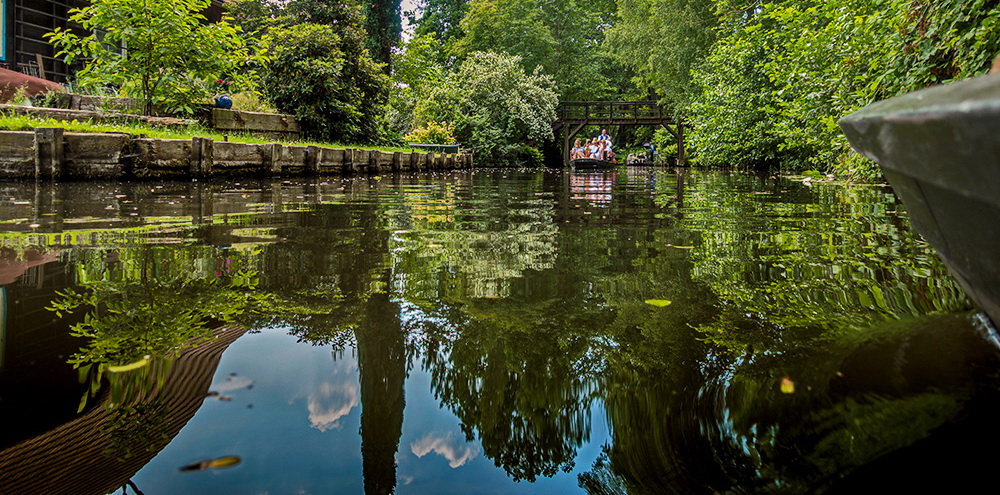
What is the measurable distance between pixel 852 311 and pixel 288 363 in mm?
1599

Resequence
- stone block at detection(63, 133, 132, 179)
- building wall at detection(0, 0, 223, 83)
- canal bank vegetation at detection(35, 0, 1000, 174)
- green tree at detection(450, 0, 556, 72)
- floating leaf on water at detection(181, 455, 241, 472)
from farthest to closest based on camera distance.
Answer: green tree at detection(450, 0, 556, 72) < building wall at detection(0, 0, 223, 83) < stone block at detection(63, 133, 132, 179) < canal bank vegetation at detection(35, 0, 1000, 174) < floating leaf on water at detection(181, 455, 241, 472)

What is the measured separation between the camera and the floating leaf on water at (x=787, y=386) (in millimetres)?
1184

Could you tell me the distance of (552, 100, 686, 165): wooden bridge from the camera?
31.1 m

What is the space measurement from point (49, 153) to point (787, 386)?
7.97 meters

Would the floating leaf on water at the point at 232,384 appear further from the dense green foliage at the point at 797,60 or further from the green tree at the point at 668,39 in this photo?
the green tree at the point at 668,39

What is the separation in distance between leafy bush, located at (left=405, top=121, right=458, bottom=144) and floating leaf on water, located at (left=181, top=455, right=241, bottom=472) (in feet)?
68.4

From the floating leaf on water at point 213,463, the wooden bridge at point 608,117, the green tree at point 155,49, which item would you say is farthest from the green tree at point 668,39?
the floating leaf on water at point 213,463

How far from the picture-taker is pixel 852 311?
177 cm

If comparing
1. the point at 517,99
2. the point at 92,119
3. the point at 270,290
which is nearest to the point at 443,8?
the point at 517,99

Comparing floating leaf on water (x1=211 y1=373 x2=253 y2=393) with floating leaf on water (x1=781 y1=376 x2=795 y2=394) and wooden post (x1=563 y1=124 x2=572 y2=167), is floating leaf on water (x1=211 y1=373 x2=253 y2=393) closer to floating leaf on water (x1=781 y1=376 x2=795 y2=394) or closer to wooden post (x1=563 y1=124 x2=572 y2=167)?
floating leaf on water (x1=781 y1=376 x2=795 y2=394)

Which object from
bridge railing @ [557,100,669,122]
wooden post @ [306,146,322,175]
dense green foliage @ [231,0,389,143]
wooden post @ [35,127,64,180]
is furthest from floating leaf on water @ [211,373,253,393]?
bridge railing @ [557,100,669,122]

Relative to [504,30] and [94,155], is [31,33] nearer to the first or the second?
[94,155]

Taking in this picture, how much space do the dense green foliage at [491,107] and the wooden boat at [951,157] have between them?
76.0 ft

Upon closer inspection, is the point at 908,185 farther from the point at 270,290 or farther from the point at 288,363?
the point at 270,290
